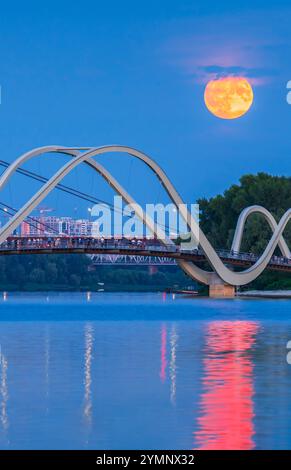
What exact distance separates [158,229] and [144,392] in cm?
8885

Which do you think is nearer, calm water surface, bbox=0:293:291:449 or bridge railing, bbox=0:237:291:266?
calm water surface, bbox=0:293:291:449

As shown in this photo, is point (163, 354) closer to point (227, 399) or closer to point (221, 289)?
point (227, 399)

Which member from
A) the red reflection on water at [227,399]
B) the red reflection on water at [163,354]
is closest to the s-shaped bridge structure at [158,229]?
the red reflection on water at [163,354]

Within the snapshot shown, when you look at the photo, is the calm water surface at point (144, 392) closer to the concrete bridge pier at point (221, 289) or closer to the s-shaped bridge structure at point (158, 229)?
the s-shaped bridge structure at point (158, 229)

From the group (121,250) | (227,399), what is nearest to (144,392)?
(227,399)

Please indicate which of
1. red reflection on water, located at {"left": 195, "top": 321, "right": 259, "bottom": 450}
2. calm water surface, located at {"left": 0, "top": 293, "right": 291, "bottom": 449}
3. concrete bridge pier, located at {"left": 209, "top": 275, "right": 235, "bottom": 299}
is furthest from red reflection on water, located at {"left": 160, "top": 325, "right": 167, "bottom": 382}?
concrete bridge pier, located at {"left": 209, "top": 275, "right": 235, "bottom": 299}

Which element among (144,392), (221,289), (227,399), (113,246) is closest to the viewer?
(227,399)

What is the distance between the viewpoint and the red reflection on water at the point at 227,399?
2222cm

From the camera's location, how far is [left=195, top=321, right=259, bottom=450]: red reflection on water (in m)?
22.2

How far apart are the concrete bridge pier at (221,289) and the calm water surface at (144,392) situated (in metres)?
68.4

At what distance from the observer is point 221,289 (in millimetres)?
122438

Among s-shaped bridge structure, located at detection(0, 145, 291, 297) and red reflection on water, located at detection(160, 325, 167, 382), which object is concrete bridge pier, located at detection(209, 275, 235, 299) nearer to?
s-shaped bridge structure, located at detection(0, 145, 291, 297)

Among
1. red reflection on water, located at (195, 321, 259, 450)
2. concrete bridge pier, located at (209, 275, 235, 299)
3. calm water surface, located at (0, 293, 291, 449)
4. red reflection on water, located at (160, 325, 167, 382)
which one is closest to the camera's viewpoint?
red reflection on water, located at (195, 321, 259, 450)

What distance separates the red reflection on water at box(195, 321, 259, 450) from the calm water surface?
0.07 feet
